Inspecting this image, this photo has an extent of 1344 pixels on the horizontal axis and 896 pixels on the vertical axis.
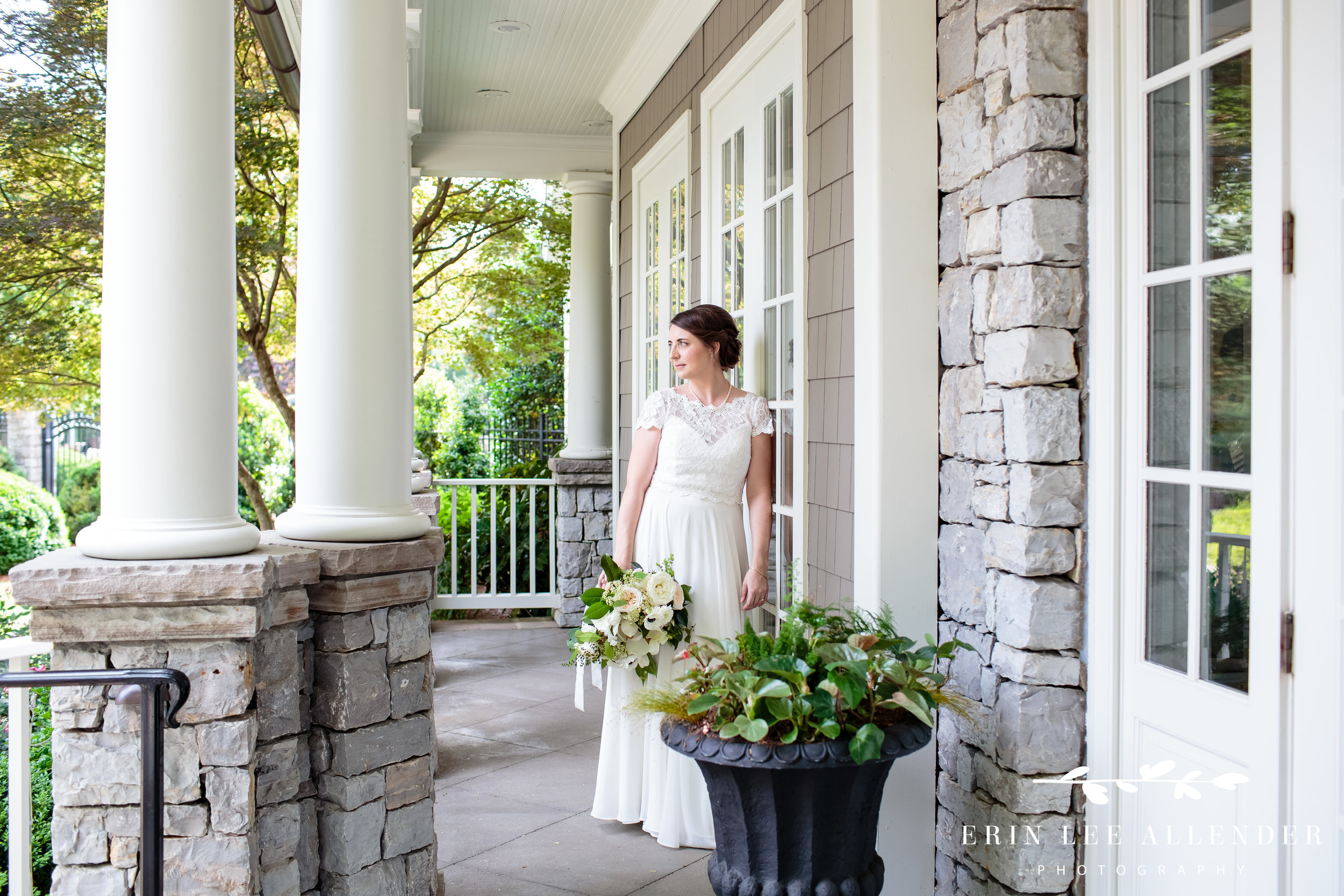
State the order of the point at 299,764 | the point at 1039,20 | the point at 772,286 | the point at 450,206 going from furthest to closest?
the point at 450,206 → the point at 772,286 → the point at 299,764 → the point at 1039,20

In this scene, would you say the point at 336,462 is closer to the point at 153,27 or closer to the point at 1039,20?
the point at 153,27

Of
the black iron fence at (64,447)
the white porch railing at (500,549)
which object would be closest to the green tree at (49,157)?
the white porch railing at (500,549)

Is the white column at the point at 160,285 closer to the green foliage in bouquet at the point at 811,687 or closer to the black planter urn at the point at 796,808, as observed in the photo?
the green foliage in bouquet at the point at 811,687

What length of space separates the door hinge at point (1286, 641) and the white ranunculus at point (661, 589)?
1.62m

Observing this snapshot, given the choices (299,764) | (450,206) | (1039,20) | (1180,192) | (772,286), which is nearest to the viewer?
(1180,192)

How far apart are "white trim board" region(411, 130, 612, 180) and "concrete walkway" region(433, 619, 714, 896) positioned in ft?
11.5

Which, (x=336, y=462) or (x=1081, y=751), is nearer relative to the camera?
(x=1081, y=751)

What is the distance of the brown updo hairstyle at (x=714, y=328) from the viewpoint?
10.9 feet

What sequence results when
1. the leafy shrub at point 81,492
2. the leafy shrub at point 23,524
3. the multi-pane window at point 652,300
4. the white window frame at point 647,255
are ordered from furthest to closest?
the leafy shrub at point 81,492 → the leafy shrub at point 23,524 → the multi-pane window at point 652,300 → the white window frame at point 647,255

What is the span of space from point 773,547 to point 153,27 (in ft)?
7.97

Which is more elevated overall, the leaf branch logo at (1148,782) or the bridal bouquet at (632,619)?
the bridal bouquet at (632,619)

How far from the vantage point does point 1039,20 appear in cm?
226

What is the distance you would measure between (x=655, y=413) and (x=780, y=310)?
57 centimetres

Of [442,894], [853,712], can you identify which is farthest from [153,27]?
[442,894]
